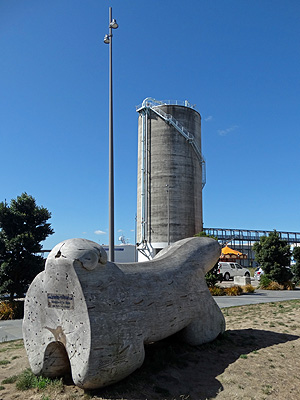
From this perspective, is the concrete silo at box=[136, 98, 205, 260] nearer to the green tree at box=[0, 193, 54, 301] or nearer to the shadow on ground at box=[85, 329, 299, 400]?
the green tree at box=[0, 193, 54, 301]

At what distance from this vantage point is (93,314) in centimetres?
477

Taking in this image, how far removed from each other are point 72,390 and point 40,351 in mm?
759

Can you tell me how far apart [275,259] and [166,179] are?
16192 mm

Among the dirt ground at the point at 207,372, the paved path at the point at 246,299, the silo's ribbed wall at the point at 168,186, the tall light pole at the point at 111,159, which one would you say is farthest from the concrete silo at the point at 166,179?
the dirt ground at the point at 207,372

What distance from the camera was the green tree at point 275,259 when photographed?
22594 mm

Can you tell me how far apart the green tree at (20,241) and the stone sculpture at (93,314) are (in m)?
7.23

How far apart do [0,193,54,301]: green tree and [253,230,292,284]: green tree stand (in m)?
15.3

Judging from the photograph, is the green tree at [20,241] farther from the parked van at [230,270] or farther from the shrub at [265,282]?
the parked van at [230,270]

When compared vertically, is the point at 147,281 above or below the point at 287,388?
above

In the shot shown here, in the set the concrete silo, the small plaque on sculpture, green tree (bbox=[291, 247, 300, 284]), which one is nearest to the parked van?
the concrete silo

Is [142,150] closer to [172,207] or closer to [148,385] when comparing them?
[172,207]

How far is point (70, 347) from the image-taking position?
4.89 m

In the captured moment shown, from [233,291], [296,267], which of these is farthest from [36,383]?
[296,267]

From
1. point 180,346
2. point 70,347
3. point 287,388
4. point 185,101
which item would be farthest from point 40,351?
point 185,101
